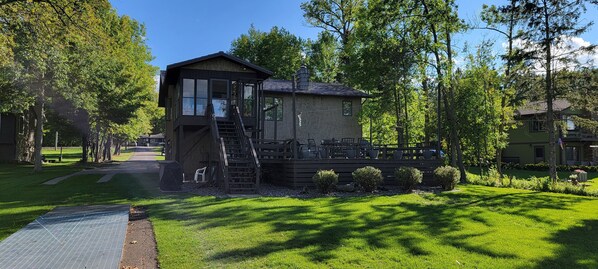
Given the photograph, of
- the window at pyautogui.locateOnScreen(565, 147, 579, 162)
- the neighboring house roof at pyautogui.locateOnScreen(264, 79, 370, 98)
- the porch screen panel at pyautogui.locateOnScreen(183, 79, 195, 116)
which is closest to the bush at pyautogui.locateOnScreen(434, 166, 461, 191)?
the neighboring house roof at pyautogui.locateOnScreen(264, 79, 370, 98)

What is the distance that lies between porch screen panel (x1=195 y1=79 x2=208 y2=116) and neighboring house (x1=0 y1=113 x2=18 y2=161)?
27.6 m

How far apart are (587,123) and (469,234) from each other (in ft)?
79.5

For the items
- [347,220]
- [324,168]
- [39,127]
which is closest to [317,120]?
[324,168]

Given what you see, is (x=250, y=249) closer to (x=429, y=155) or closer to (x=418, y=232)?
(x=418, y=232)

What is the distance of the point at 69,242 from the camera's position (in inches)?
253

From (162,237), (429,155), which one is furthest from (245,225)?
(429,155)

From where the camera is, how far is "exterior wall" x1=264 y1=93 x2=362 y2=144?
24328 millimetres

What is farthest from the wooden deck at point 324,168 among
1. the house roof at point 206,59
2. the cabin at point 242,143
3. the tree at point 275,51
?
the tree at point 275,51

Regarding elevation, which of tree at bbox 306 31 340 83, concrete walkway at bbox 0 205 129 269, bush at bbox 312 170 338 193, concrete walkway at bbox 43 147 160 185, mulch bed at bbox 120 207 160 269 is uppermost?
tree at bbox 306 31 340 83

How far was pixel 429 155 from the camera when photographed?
56.2 feet

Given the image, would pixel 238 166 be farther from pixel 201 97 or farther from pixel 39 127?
pixel 39 127

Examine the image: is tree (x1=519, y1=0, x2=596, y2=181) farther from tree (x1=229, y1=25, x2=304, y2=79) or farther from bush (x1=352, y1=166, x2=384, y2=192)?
tree (x1=229, y1=25, x2=304, y2=79)

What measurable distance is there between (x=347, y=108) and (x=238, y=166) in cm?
1296

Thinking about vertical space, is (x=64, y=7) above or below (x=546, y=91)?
above
